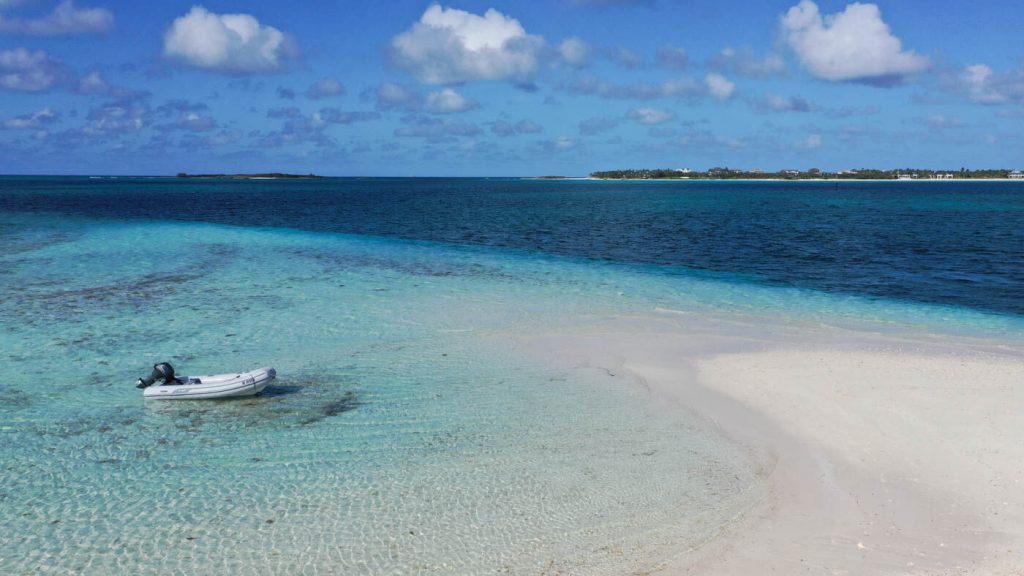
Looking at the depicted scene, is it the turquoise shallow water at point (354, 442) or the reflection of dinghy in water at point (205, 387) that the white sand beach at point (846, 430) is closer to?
the turquoise shallow water at point (354, 442)

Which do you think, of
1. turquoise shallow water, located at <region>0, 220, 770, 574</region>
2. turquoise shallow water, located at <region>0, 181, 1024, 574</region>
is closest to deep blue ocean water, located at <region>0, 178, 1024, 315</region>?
turquoise shallow water, located at <region>0, 181, 1024, 574</region>

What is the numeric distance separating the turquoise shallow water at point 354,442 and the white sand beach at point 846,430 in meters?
0.68

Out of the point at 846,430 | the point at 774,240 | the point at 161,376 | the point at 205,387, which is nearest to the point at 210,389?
the point at 205,387

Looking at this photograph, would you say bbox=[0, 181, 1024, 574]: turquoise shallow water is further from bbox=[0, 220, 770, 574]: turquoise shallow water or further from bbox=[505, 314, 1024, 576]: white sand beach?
bbox=[505, 314, 1024, 576]: white sand beach

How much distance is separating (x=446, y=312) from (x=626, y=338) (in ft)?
18.7

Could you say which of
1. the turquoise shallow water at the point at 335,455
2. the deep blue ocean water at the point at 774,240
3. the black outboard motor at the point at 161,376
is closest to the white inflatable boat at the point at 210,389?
the black outboard motor at the point at 161,376

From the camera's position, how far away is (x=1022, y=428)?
10875mm

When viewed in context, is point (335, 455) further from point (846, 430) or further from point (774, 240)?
point (774, 240)

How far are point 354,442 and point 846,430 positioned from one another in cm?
776

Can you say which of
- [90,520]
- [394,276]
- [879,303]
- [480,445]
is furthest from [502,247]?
[90,520]

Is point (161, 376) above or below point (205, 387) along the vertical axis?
above

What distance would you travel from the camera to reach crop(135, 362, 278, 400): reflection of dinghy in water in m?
12.3

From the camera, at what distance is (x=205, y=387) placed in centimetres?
1235

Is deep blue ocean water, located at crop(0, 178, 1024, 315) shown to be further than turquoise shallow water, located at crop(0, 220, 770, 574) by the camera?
Yes
